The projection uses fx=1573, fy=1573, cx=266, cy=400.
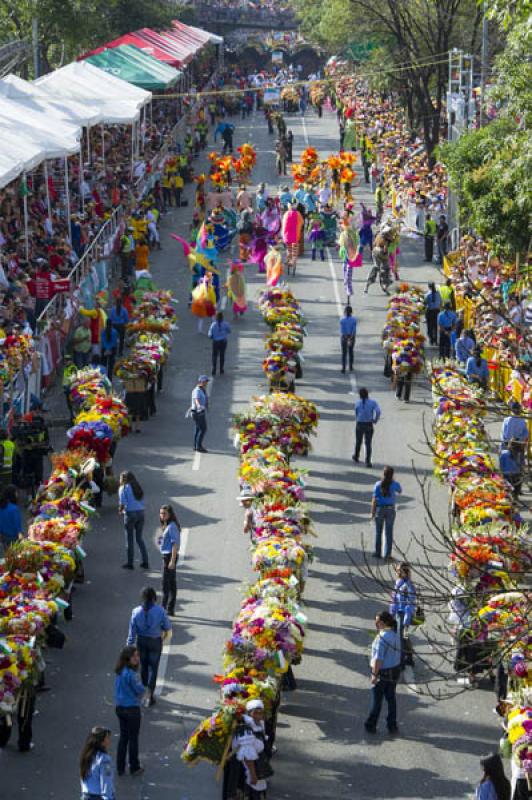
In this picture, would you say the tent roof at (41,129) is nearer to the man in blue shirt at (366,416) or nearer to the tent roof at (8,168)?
the tent roof at (8,168)

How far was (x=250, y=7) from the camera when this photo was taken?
392 feet

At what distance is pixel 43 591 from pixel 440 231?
74.7ft

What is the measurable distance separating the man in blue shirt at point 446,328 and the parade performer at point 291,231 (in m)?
9.05

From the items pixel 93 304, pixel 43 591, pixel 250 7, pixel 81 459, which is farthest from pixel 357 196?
pixel 250 7

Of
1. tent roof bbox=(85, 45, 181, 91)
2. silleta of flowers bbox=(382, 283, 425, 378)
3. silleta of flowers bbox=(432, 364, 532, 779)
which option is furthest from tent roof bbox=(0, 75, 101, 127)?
silleta of flowers bbox=(432, 364, 532, 779)

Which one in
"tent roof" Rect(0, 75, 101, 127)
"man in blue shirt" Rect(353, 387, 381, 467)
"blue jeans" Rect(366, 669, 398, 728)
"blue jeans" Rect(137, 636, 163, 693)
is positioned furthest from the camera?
"tent roof" Rect(0, 75, 101, 127)

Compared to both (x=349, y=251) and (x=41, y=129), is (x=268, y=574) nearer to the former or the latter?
(x=41, y=129)

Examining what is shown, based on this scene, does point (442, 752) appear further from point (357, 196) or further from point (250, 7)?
point (250, 7)

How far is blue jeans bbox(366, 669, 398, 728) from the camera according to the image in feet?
49.7

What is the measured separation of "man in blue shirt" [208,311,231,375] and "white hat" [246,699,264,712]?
1422 centimetres

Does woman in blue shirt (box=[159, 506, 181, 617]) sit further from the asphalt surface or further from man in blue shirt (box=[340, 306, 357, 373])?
man in blue shirt (box=[340, 306, 357, 373])

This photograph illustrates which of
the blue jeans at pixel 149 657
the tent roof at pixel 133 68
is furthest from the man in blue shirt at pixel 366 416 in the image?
the tent roof at pixel 133 68

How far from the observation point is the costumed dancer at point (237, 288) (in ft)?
105

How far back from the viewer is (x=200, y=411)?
23703 millimetres
